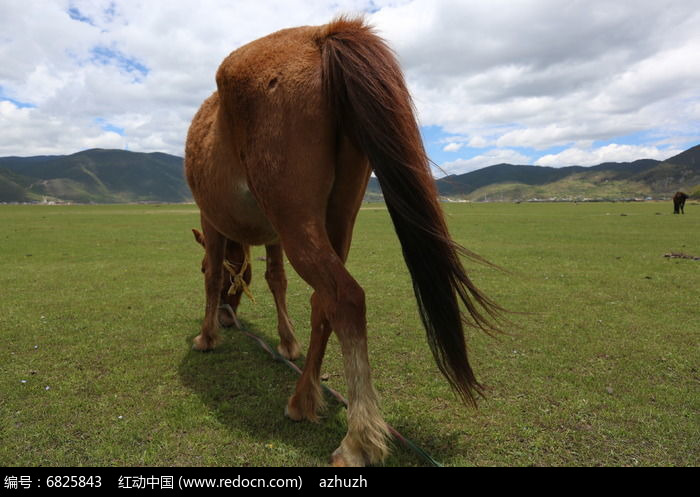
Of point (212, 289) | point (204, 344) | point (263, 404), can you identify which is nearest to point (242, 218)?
point (263, 404)

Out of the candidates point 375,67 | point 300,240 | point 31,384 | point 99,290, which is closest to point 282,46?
point 375,67

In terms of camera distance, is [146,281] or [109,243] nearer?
[146,281]

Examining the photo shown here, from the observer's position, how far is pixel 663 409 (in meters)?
3.19

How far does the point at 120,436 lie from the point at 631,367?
4723 mm

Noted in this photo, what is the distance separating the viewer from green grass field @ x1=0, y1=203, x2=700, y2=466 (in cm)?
269

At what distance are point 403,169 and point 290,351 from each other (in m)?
2.79

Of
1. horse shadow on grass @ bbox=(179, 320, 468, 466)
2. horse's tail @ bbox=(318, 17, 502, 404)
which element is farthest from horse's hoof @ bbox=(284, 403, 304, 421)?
horse's tail @ bbox=(318, 17, 502, 404)

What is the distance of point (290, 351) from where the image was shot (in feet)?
14.5

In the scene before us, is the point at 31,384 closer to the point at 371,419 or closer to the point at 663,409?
the point at 371,419

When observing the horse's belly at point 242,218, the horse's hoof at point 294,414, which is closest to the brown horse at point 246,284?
the horse's belly at point 242,218

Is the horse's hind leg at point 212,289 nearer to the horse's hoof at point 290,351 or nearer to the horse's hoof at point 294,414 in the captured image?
the horse's hoof at point 290,351

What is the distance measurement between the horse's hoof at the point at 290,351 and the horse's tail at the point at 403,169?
222cm

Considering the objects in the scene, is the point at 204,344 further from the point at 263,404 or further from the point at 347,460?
the point at 347,460

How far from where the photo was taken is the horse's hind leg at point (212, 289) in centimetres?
431
